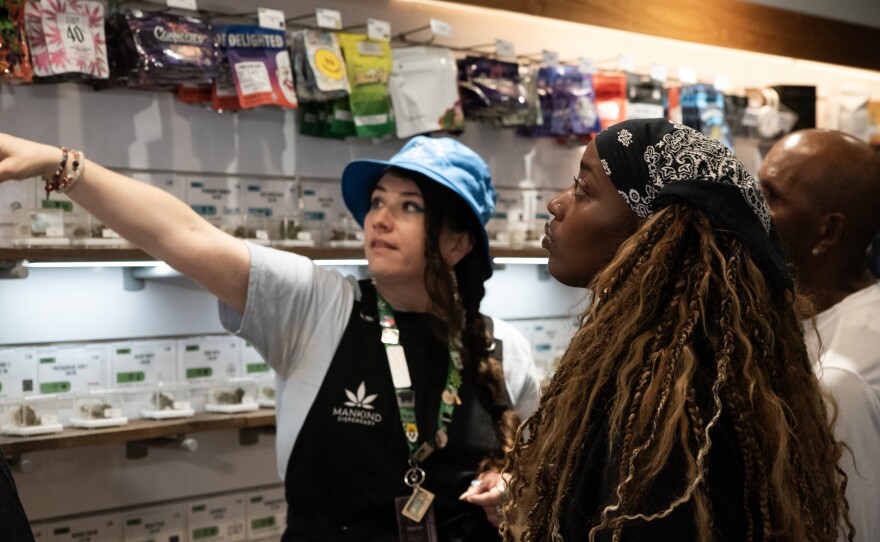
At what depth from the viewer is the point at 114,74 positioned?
2713 mm

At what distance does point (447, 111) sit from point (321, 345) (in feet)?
4.53

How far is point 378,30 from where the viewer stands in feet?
10.3

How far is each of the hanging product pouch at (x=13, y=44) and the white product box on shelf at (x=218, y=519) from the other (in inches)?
56.6

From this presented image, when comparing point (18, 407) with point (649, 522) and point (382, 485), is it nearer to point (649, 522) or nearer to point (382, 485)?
point (382, 485)

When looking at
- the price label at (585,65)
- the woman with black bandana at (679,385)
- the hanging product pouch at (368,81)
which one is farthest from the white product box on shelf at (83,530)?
the price label at (585,65)

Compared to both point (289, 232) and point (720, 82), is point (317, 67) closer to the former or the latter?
point (289, 232)

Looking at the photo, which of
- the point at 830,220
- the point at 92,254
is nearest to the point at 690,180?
the point at 830,220

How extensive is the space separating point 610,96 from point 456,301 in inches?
69.5

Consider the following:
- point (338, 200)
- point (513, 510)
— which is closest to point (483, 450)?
point (513, 510)

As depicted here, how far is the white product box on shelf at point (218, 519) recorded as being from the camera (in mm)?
3082

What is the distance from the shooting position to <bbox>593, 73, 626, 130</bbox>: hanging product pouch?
371 cm

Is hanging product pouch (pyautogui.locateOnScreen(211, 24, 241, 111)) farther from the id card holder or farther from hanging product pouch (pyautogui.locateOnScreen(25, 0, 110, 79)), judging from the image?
the id card holder

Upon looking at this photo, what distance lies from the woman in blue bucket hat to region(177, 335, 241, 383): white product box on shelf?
2.77ft

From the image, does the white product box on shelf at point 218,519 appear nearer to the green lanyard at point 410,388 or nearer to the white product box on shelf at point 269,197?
the white product box on shelf at point 269,197
